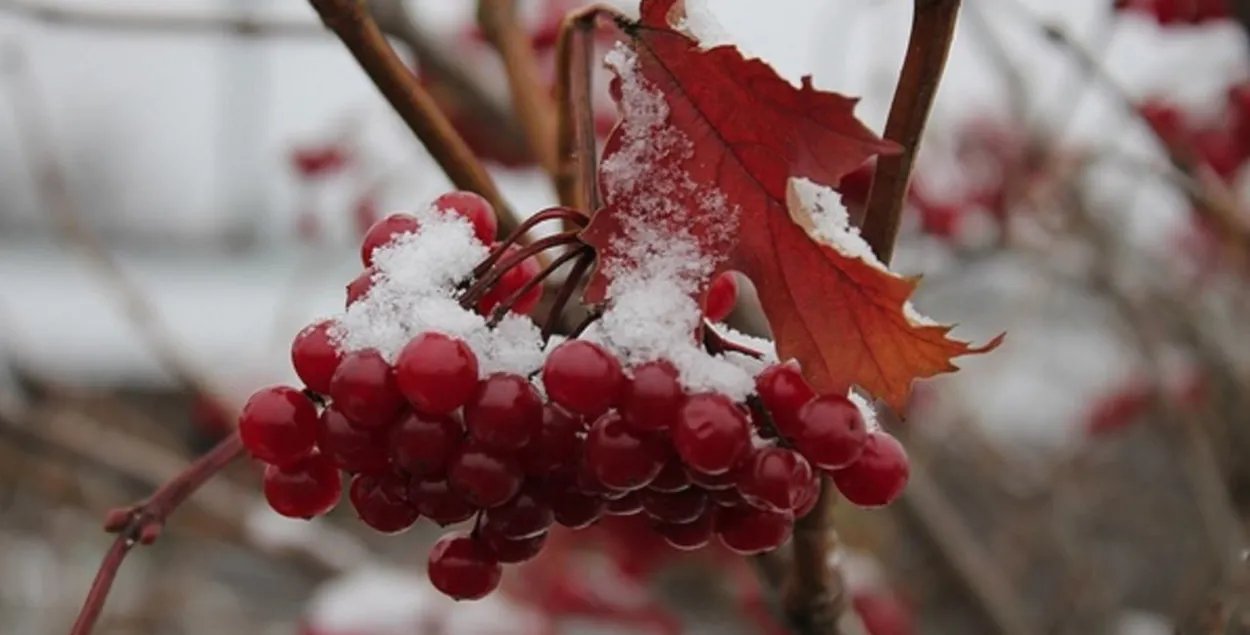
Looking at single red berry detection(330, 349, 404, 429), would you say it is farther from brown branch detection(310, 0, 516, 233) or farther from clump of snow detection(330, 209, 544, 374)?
brown branch detection(310, 0, 516, 233)

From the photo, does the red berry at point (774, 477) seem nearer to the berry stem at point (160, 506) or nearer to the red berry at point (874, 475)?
the red berry at point (874, 475)

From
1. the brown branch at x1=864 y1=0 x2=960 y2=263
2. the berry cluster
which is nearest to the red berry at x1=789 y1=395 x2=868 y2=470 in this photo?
the berry cluster

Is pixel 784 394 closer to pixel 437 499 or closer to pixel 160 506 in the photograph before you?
pixel 437 499

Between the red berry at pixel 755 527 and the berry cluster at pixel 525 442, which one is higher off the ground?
the berry cluster at pixel 525 442

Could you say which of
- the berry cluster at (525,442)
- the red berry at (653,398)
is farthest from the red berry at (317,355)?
the red berry at (653,398)

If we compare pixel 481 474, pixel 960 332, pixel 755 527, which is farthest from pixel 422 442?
pixel 960 332

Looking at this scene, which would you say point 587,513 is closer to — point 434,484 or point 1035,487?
point 434,484
